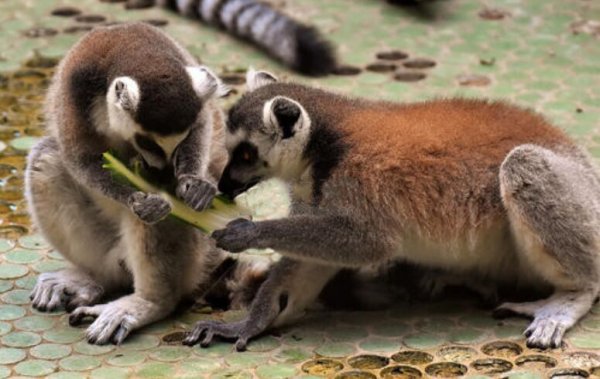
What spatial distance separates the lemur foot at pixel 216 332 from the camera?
17.9ft

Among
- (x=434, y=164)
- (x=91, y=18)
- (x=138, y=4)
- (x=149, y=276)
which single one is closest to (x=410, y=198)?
(x=434, y=164)

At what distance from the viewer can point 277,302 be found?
5.60 metres

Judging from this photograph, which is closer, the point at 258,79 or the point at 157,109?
the point at 157,109

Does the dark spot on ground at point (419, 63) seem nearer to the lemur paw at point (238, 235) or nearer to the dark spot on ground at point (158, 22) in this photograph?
the dark spot on ground at point (158, 22)

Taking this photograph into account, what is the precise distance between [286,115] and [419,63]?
12.1 feet

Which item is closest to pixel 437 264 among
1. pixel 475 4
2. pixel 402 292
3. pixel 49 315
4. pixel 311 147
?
pixel 402 292

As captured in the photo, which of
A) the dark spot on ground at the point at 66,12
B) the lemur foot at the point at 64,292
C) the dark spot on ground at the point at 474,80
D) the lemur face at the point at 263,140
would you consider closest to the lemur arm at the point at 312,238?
the lemur face at the point at 263,140

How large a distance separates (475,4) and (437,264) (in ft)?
16.2

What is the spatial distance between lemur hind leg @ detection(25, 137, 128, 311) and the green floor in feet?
0.41

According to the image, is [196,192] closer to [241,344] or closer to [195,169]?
[195,169]

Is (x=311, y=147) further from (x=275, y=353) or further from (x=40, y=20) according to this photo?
(x=40, y=20)

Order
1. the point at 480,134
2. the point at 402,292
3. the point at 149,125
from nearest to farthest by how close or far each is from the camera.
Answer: the point at 149,125, the point at 480,134, the point at 402,292

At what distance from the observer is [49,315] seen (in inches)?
228

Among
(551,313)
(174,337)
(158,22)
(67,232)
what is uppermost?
(158,22)
